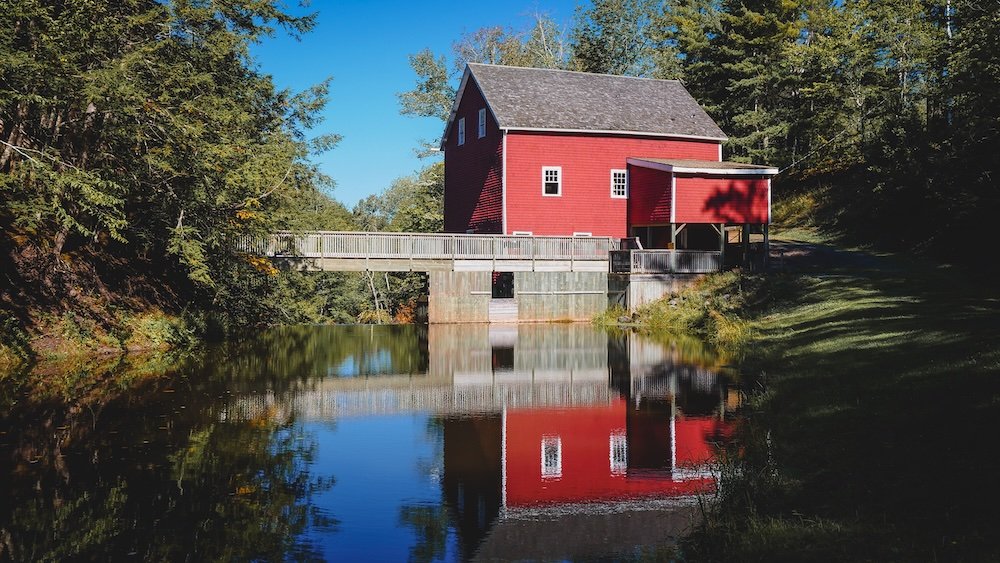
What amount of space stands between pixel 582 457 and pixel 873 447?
4.27m

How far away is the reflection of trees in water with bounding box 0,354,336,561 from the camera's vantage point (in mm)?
8500

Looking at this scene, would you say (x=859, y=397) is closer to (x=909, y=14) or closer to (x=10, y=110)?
(x=10, y=110)

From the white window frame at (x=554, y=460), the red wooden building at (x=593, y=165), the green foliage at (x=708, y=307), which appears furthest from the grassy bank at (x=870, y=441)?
the red wooden building at (x=593, y=165)

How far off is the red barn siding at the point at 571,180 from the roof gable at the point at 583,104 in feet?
1.79

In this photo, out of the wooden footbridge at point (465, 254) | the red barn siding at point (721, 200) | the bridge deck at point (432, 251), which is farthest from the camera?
the red barn siding at point (721, 200)

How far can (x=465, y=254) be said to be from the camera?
3422 cm

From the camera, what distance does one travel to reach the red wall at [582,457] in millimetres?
10719

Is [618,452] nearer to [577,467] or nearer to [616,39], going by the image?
[577,467]

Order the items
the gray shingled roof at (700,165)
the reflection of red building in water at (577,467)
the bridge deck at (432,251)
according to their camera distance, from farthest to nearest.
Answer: the gray shingled roof at (700,165) < the bridge deck at (432,251) < the reflection of red building in water at (577,467)

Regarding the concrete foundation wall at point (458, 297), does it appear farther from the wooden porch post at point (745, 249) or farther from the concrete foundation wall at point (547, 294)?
the wooden porch post at point (745, 249)

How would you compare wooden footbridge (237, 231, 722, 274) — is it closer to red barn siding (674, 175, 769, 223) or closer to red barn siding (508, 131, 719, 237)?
red barn siding (674, 175, 769, 223)

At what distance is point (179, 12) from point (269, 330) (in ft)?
47.7

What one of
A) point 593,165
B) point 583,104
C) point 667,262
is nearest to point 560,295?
point 667,262

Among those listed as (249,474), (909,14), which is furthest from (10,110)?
(909,14)
